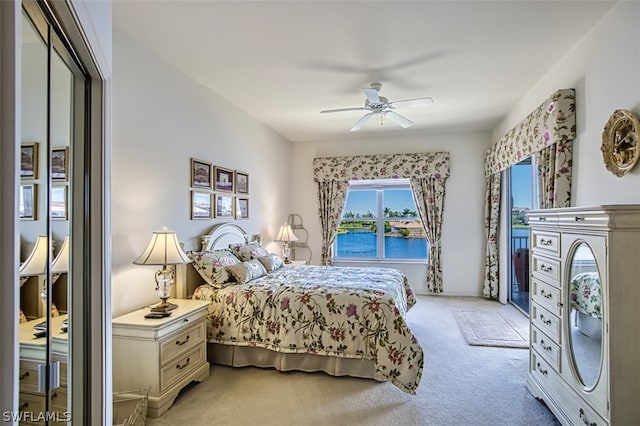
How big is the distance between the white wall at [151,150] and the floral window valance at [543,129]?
3289 millimetres

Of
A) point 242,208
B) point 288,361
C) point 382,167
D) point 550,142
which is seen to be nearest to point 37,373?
point 288,361

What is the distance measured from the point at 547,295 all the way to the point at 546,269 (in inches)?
6.7

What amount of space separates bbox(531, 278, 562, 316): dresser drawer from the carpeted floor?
72 centimetres

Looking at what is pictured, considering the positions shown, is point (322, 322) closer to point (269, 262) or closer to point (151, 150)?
point (269, 262)

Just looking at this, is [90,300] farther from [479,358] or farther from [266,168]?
[266,168]

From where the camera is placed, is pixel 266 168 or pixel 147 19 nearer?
pixel 147 19

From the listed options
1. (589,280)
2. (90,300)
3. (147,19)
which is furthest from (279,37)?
(589,280)

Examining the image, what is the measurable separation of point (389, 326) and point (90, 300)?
80.3 inches

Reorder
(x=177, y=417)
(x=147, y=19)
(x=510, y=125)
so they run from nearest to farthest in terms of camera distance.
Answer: (x=177, y=417) → (x=147, y=19) → (x=510, y=125)

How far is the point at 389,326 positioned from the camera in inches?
107

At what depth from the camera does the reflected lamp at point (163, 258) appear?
2.54 m

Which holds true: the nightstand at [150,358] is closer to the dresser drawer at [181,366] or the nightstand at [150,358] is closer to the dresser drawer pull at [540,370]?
the dresser drawer at [181,366]

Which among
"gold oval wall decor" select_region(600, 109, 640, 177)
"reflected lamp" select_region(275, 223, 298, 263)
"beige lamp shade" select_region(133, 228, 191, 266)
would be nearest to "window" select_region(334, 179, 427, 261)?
"reflected lamp" select_region(275, 223, 298, 263)

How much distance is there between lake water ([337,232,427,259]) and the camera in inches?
238
